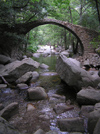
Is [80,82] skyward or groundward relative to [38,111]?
skyward

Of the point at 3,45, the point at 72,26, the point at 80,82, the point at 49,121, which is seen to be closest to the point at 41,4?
the point at 72,26

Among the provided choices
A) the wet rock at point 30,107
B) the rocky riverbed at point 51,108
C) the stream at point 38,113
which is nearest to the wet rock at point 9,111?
the rocky riverbed at point 51,108

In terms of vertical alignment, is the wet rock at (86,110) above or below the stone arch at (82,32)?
below

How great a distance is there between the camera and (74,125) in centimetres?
234

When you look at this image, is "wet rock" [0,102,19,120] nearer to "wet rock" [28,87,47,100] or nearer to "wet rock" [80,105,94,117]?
"wet rock" [28,87,47,100]

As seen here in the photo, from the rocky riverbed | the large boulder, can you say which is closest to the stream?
the rocky riverbed

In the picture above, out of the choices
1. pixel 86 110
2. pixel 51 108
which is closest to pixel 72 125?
pixel 86 110

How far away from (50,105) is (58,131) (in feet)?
3.61

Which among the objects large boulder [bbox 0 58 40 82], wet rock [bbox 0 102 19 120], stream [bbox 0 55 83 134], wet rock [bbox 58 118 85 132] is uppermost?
large boulder [bbox 0 58 40 82]

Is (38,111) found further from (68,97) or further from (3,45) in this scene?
(3,45)

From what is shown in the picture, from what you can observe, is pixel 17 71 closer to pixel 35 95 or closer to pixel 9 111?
pixel 35 95

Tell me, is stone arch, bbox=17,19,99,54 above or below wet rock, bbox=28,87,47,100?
above

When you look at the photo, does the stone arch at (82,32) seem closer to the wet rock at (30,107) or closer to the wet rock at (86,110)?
the wet rock at (86,110)

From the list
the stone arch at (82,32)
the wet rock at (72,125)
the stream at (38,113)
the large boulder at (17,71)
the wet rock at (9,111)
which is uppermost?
the stone arch at (82,32)
